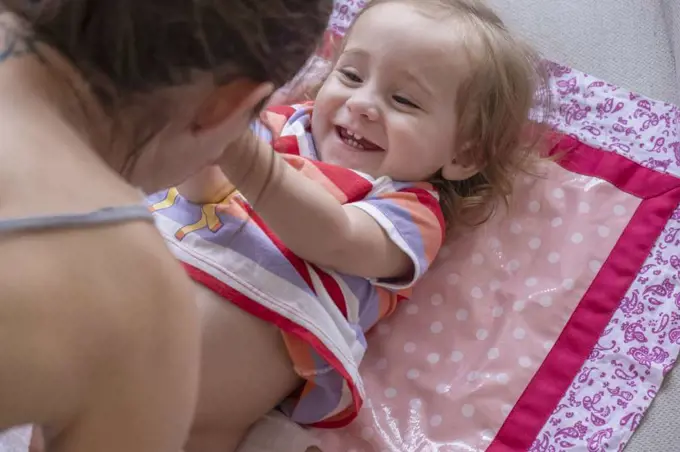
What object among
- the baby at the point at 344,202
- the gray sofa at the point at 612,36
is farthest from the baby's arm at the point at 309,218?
the gray sofa at the point at 612,36

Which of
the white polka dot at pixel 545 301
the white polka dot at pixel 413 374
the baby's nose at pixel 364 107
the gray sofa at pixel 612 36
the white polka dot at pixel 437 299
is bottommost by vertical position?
the white polka dot at pixel 413 374

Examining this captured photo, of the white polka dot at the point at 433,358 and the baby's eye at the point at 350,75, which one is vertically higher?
the baby's eye at the point at 350,75

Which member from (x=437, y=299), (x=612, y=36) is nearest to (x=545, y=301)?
(x=437, y=299)

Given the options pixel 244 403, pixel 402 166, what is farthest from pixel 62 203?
pixel 402 166

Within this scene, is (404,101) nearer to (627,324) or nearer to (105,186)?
(627,324)

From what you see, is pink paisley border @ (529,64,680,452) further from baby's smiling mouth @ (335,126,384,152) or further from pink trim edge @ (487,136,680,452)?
baby's smiling mouth @ (335,126,384,152)

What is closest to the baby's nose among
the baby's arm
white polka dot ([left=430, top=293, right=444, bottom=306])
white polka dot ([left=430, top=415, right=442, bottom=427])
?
the baby's arm

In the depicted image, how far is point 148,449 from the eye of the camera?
22.3 inches

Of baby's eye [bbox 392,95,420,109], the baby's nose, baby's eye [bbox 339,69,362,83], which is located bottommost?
the baby's nose

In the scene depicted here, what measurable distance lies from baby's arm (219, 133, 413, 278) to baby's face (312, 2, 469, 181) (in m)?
0.11

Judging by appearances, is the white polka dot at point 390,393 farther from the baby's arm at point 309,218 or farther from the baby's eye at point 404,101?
the baby's eye at point 404,101

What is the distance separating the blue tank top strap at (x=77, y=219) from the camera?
478 mm

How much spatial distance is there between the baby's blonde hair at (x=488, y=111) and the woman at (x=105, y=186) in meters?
0.46

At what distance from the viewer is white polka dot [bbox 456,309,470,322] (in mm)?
1025
